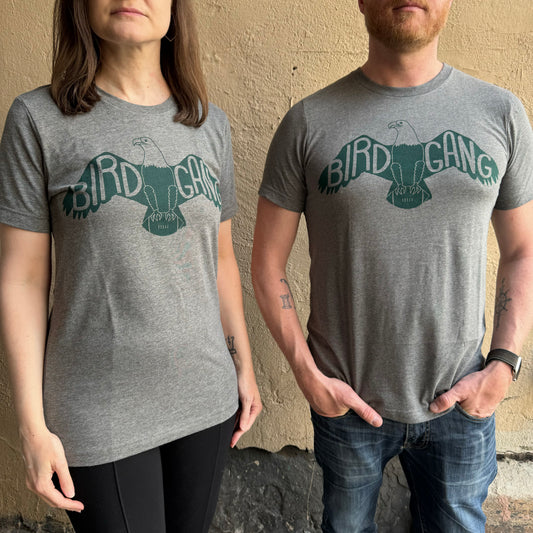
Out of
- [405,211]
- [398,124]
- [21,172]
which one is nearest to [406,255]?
[405,211]

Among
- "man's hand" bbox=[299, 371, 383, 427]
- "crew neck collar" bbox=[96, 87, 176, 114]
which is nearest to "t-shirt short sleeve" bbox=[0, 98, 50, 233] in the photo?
"crew neck collar" bbox=[96, 87, 176, 114]

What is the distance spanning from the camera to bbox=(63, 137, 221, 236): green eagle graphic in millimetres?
1239

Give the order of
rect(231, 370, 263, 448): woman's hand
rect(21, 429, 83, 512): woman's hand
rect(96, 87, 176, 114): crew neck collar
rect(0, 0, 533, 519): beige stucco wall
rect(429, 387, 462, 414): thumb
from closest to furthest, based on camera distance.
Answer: rect(21, 429, 83, 512): woman's hand < rect(96, 87, 176, 114): crew neck collar < rect(429, 387, 462, 414): thumb < rect(231, 370, 263, 448): woman's hand < rect(0, 0, 533, 519): beige stucco wall

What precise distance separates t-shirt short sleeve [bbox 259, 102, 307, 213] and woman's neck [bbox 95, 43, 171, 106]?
36 cm

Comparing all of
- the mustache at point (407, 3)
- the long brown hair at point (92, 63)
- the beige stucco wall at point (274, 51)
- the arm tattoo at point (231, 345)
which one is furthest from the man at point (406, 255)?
the beige stucco wall at point (274, 51)

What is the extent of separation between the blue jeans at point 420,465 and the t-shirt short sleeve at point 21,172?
97 centimetres

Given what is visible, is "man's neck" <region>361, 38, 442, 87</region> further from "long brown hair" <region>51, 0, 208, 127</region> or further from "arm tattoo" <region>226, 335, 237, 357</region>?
"arm tattoo" <region>226, 335, 237, 357</region>

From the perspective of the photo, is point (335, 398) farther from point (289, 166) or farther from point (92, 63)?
point (92, 63)

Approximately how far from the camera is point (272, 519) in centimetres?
233

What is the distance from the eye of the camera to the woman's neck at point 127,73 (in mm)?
1365

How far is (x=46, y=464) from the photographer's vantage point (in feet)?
3.98

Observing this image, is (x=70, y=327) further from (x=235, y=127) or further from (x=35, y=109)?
(x=235, y=127)

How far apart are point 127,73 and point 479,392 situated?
1.24m

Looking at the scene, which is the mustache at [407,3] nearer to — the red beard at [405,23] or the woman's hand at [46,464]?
the red beard at [405,23]
